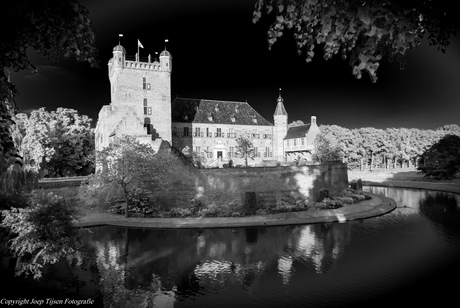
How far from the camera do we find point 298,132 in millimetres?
56594

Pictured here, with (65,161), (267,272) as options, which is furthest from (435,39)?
(65,161)

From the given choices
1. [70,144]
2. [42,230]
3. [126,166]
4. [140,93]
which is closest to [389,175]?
[140,93]

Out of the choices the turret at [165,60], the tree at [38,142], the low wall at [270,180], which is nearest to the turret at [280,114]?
the turret at [165,60]

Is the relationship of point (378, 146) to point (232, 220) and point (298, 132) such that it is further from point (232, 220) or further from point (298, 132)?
point (232, 220)

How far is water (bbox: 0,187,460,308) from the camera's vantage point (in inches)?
522

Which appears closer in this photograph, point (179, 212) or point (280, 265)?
point (280, 265)

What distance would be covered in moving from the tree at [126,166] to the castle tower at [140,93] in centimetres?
1021

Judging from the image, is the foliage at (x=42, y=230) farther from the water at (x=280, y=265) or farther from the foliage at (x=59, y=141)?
the foliage at (x=59, y=141)

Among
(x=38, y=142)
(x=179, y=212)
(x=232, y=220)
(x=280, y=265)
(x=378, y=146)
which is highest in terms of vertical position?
(x=378, y=146)

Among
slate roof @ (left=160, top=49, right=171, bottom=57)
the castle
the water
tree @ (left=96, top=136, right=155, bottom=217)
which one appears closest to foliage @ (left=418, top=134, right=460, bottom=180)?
the castle

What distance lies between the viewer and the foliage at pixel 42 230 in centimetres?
1196

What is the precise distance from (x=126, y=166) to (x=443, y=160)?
50.0 meters

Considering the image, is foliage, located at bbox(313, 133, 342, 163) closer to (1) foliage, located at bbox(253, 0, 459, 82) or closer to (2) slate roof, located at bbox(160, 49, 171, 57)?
(2) slate roof, located at bbox(160, 49, 171, 57)

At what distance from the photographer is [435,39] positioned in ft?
17.3
